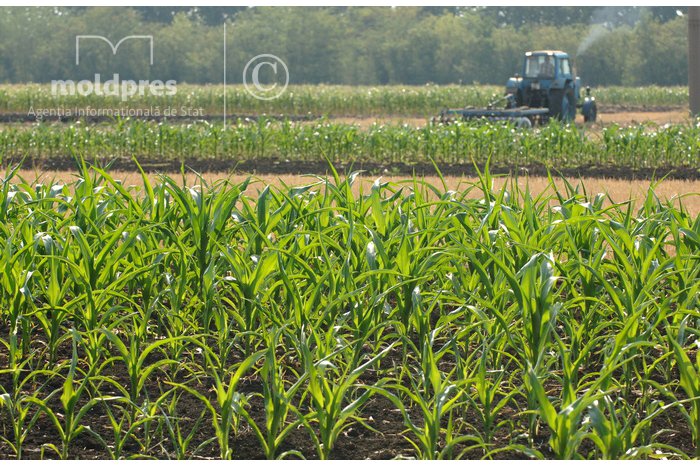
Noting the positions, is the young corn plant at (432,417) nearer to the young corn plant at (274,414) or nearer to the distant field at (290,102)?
the young corn plant at (274,414)

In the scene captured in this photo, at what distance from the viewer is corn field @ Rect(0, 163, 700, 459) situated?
3398 mm

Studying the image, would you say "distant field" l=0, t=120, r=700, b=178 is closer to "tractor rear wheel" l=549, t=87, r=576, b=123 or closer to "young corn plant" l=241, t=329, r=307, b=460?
"tractor rear wheel" l=549, t=87, r=576, b=123

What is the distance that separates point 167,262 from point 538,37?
212ft

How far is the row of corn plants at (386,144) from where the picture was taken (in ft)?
50.7

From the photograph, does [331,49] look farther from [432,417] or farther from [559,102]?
[432,417]

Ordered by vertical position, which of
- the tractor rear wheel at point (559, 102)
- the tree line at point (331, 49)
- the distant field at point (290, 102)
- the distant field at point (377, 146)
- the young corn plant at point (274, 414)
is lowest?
the young corn plant at point (274, 414)

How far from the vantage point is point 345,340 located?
3984 mm

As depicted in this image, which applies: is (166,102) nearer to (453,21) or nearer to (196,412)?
(196,412)

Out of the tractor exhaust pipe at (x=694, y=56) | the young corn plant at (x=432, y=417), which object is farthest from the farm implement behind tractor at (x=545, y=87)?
the young corn plant at (x=432, y=417)

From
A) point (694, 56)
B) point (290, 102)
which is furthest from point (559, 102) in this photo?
point (290, 102)

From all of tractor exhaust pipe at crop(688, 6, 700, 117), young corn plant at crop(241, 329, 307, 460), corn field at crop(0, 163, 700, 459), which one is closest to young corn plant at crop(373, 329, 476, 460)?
corn field at crop(0, 163, 700, 459)

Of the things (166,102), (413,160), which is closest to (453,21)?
(166,102)

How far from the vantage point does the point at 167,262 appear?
4.78 meters

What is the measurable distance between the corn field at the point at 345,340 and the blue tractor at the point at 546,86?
18.8 meters
